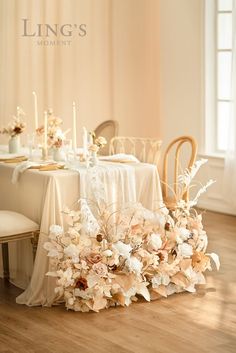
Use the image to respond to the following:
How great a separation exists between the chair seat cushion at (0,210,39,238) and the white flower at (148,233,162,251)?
2.25 feet

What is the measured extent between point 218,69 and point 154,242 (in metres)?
3.01

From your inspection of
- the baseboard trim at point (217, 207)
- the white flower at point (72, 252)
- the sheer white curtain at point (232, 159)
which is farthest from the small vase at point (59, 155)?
the baseboard trim at point (217, 207)

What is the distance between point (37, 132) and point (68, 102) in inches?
111

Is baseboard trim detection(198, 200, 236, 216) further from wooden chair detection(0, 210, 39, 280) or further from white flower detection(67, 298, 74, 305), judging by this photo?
white flower detection(67, 298, 74, 305)

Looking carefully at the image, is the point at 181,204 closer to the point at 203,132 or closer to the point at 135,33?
the point at 203,132

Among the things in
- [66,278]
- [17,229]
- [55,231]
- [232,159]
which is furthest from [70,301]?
[232,159]

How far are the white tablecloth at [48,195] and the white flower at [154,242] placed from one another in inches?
14.3

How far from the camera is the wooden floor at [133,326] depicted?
420 cm

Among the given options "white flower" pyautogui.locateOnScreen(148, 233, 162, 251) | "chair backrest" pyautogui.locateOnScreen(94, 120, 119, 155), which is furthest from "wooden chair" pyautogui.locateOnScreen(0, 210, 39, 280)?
"chair backrest" pyautogui.locateOnScreen(94, 120, 119, 155)

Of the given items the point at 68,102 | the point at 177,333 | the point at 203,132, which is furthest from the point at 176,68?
the point at 177,333

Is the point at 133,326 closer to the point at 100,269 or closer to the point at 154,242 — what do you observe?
the point at 100,269

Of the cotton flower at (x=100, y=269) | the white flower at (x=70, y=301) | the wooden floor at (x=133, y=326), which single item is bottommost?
the wooden floor at (x=133, y=326)

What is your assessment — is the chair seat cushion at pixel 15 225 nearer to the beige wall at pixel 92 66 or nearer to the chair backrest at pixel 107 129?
the chair backrest at pixel 107 129

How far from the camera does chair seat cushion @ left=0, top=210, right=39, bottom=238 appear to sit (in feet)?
16.3
